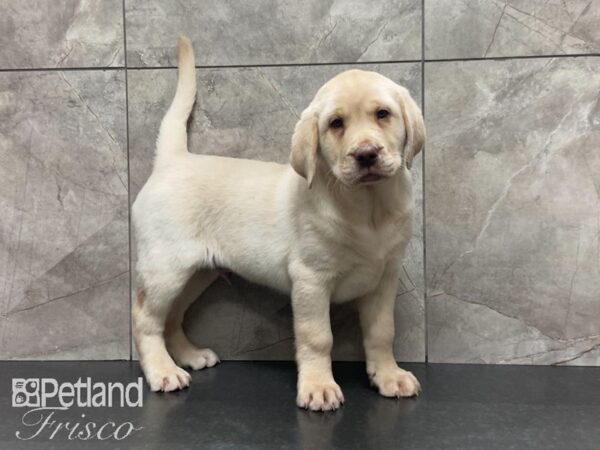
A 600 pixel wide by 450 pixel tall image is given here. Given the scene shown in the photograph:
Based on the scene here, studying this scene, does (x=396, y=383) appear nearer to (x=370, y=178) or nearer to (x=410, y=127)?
(x=370, y=178)

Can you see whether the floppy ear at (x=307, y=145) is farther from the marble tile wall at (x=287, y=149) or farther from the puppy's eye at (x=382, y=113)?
the marble tile wall at (x=287, y=149)

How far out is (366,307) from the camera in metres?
2.07

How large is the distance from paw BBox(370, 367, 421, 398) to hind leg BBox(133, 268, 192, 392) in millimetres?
702

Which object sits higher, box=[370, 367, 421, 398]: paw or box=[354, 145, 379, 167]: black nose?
box=[354, 145, 379, 167]: black nose

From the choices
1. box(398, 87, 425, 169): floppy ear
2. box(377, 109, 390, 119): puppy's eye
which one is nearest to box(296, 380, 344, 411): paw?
box(398, 87, 425, 169): floppy ear

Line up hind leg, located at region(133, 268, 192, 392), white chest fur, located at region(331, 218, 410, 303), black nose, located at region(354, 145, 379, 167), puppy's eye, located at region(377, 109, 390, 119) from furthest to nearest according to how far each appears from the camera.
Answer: hind leg, located at region(133, 268, 192, 392), white chest fur, located at region(331, 218, 410, 303), puppy's eye, located at region(377, 109, 390, 119), black nose, located at region(354, 145, 379, 167)

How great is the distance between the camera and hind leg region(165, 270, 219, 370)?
2.29m

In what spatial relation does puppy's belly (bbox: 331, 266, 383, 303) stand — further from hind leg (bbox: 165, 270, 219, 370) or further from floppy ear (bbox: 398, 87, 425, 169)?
hind leg (bbox: 165, 270, 219, 370)

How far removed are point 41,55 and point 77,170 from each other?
50 centimetres

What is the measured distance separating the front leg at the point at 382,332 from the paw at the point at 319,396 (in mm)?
200

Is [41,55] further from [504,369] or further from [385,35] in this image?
[504,369]

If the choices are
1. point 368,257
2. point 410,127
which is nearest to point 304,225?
point 368,257

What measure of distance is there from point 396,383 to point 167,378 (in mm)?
821

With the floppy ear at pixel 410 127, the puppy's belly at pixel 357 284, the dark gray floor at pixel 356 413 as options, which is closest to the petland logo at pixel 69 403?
the dark gray floor at pixel 356 413
